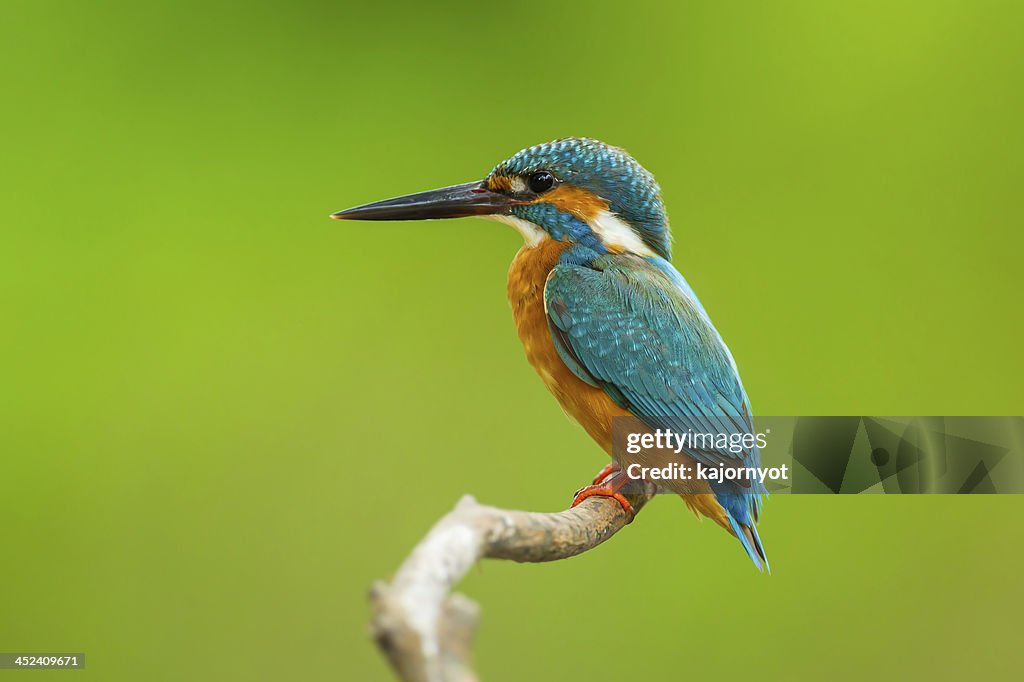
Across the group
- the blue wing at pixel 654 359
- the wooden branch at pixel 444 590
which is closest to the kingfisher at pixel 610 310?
the blue wing at pixel 654 359

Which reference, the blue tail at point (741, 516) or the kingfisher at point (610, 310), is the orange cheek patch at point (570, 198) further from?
the blue tail at point (741, 516)

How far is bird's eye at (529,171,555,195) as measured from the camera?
83.2 inches

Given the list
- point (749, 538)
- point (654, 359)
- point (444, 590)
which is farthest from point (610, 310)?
point (444, 590)

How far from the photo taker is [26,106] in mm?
3447

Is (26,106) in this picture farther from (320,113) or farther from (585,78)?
(585,78)

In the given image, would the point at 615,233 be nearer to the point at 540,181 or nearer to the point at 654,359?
the point at 540,181

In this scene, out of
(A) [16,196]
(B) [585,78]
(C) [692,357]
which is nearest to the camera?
(C) [692,357]

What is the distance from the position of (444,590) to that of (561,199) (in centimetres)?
130

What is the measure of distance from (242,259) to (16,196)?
2.45ft

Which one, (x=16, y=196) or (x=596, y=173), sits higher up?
(x=16, y=196)

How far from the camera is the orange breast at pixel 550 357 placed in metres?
2.06

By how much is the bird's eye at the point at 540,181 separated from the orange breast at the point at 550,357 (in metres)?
0.11

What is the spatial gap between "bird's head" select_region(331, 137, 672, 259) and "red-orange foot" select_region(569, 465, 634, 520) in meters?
0.46

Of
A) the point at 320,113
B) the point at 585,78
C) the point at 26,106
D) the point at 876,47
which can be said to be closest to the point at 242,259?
the point at 320,113
